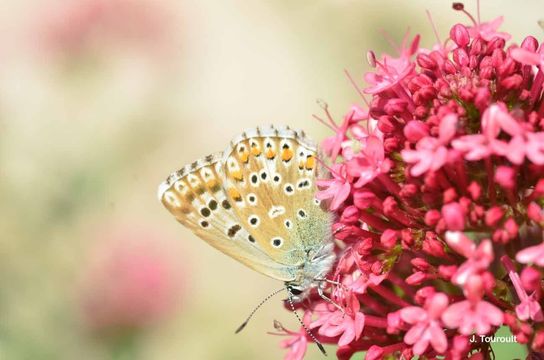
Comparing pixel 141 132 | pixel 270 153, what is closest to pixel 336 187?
pixel 270 153

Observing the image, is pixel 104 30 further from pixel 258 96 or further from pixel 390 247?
pixel 390 247

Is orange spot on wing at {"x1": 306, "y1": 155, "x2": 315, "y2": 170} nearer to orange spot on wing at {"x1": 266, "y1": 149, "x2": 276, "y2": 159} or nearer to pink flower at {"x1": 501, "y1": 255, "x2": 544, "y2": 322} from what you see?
orange spot on wing at {"x1": 266, "y1": 149, "x2": 276, "y2": 159}

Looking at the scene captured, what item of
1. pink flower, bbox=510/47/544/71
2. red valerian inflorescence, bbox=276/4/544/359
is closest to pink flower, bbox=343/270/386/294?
red valerian inflorescence, bbox=276/4/544/359

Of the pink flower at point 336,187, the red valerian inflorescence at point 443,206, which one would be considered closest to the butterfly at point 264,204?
the red valerian inflorescence at point 443,206

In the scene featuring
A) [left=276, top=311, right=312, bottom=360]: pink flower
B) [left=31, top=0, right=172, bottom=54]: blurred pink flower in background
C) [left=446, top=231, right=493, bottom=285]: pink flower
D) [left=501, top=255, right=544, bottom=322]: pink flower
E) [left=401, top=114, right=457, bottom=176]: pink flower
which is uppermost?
[left=31, top=0, right=172, bottom=54]: blurred pink flower in background

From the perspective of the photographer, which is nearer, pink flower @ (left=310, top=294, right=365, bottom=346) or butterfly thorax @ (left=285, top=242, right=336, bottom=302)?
pink flower @ (left=310, top=294, right=365, bottom=346)

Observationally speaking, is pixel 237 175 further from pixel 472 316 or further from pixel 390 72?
pixel 472 316

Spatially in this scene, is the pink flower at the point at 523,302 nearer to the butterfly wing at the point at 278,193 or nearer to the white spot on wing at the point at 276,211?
the butterfly wing at the point at 278,193
